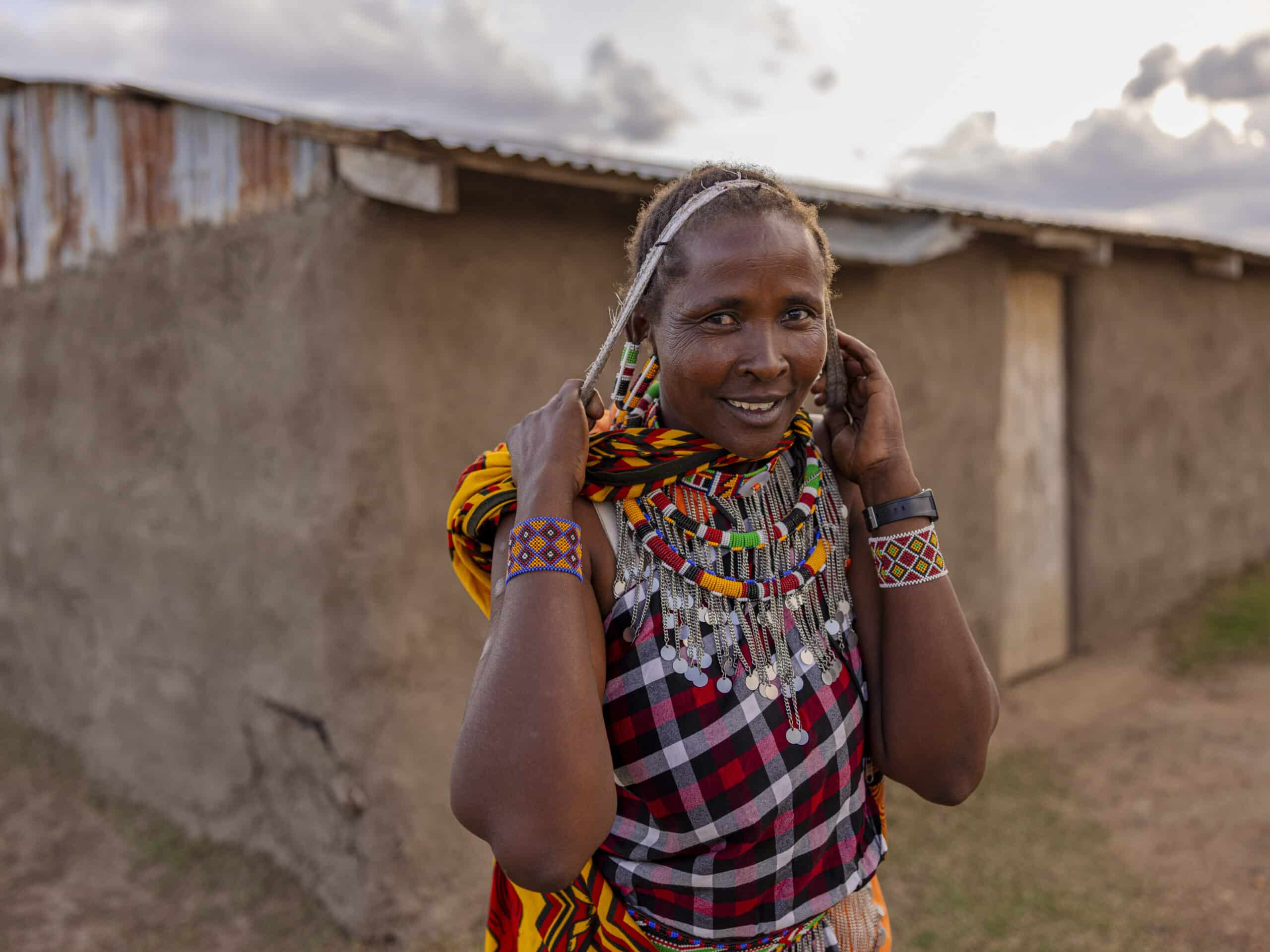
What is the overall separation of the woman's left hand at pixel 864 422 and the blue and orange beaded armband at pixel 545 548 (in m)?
0.49

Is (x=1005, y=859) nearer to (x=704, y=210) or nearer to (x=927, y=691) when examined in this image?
(x=927, y=691)

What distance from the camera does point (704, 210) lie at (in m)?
1.38

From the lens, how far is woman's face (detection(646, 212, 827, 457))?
135 centimetres

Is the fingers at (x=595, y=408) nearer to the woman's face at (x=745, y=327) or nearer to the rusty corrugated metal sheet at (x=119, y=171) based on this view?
the woman's face at (x=745, y=327)

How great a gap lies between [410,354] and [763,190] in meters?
2.32

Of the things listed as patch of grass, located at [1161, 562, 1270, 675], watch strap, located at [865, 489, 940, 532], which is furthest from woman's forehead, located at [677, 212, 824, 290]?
patch of grass, located at [1161, 562, 1270, 675]

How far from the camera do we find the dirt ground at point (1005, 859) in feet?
12.3

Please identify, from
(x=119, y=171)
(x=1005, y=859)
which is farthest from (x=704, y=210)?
(x=119, y=171)

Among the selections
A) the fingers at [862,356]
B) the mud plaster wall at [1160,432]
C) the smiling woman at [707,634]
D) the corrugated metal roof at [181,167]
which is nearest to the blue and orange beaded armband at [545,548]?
the smiling woman at [707,634]

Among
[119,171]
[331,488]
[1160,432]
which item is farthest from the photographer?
[1160,432]

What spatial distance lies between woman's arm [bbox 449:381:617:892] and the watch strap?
470 mm

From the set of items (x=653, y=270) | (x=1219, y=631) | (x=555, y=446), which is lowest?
(x=1219, y=631)

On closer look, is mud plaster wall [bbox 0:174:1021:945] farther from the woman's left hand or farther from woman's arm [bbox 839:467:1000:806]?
woman's arm [bbox 839:467:1000:806]

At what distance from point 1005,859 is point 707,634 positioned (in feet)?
11.5
